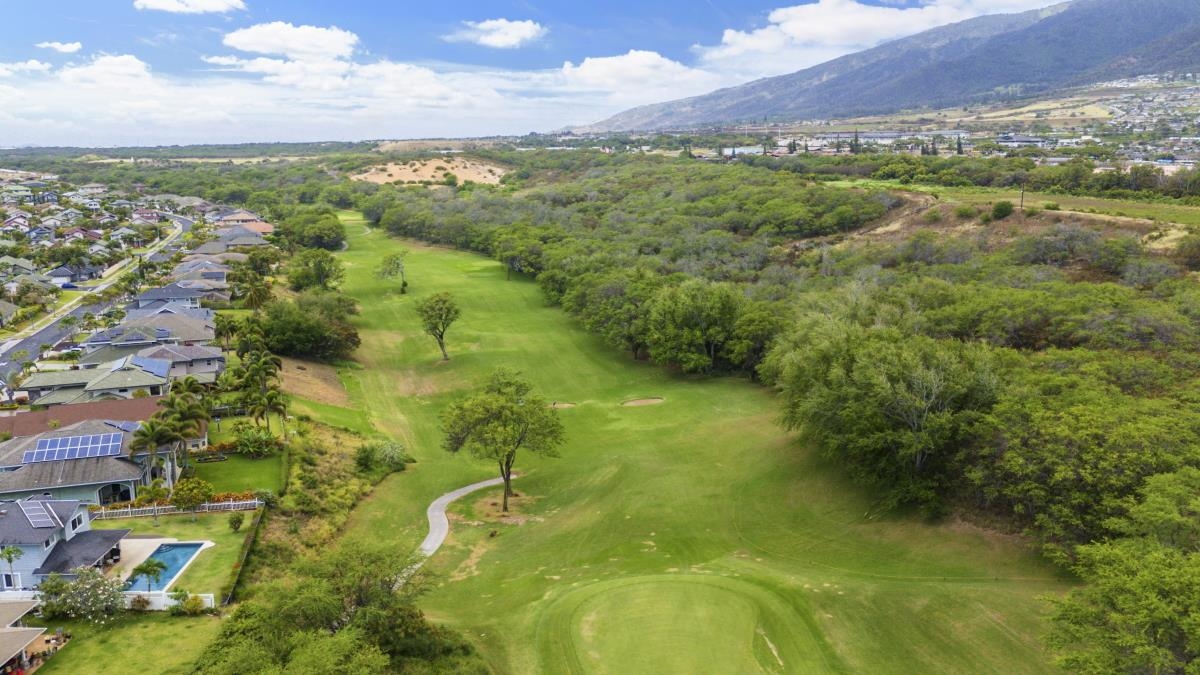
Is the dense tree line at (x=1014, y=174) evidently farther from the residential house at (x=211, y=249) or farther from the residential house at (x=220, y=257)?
the residential house at (x=211, y=249)

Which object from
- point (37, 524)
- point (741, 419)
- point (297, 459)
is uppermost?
point (37, 524)

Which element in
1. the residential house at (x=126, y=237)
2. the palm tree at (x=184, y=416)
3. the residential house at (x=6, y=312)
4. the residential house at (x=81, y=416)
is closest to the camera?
the palm tree at (x=184, y=416)

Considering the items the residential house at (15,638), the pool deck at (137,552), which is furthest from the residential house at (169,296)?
the residential house at (15,638)

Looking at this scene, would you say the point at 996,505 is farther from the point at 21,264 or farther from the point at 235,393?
the point at 21,264

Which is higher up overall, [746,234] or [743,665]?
[746,234]

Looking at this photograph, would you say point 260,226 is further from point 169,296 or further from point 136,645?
point 136,645

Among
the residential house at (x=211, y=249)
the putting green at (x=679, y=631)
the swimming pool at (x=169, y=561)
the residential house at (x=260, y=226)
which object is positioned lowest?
the putting green at (x=679, y=631)

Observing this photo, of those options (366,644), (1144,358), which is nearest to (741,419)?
(1144,358)
